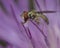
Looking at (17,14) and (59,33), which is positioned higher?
(17,14)

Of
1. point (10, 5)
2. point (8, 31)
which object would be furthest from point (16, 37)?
point (10, 5)

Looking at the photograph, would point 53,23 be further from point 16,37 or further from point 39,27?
point 16,37

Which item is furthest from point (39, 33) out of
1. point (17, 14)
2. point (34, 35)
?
point (17, 14)

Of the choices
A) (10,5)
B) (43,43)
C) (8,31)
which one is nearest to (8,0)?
(10,5)

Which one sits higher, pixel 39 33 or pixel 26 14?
pixel 26 14

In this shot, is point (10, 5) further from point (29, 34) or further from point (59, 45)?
point (59, 45)

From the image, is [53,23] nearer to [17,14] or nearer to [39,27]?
[39,27]
